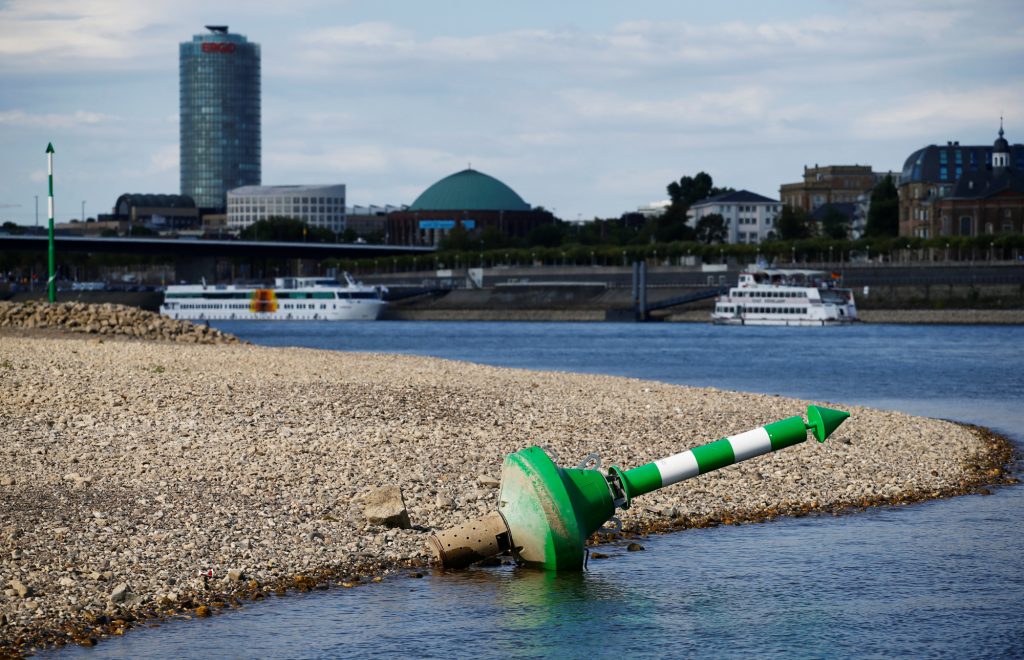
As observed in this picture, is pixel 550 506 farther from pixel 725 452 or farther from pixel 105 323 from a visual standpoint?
pixel 105 323

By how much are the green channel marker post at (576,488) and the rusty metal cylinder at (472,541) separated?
0.01 metres

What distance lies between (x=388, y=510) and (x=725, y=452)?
13.6 ft

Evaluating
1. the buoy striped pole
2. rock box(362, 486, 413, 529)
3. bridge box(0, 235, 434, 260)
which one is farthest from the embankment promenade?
bridge box(0, 235, 434, 260)

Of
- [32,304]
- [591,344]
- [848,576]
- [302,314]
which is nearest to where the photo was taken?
[848,576]

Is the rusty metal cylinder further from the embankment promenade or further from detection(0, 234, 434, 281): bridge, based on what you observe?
detection(0, 234, 434, 281): bridge

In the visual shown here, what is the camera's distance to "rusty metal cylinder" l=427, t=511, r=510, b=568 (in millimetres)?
14594

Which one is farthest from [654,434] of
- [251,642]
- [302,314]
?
[302,314]

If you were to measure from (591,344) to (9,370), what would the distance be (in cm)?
6016

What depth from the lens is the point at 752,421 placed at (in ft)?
92.1

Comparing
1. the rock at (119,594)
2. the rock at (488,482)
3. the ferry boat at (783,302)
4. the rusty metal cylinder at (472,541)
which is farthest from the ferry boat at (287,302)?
the rock at (119,594)

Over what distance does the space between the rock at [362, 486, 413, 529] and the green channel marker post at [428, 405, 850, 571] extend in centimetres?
206

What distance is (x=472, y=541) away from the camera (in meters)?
14.7

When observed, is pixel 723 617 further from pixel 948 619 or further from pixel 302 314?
pixel 302 314

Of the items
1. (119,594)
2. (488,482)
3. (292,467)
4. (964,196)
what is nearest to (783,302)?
(964,196)
